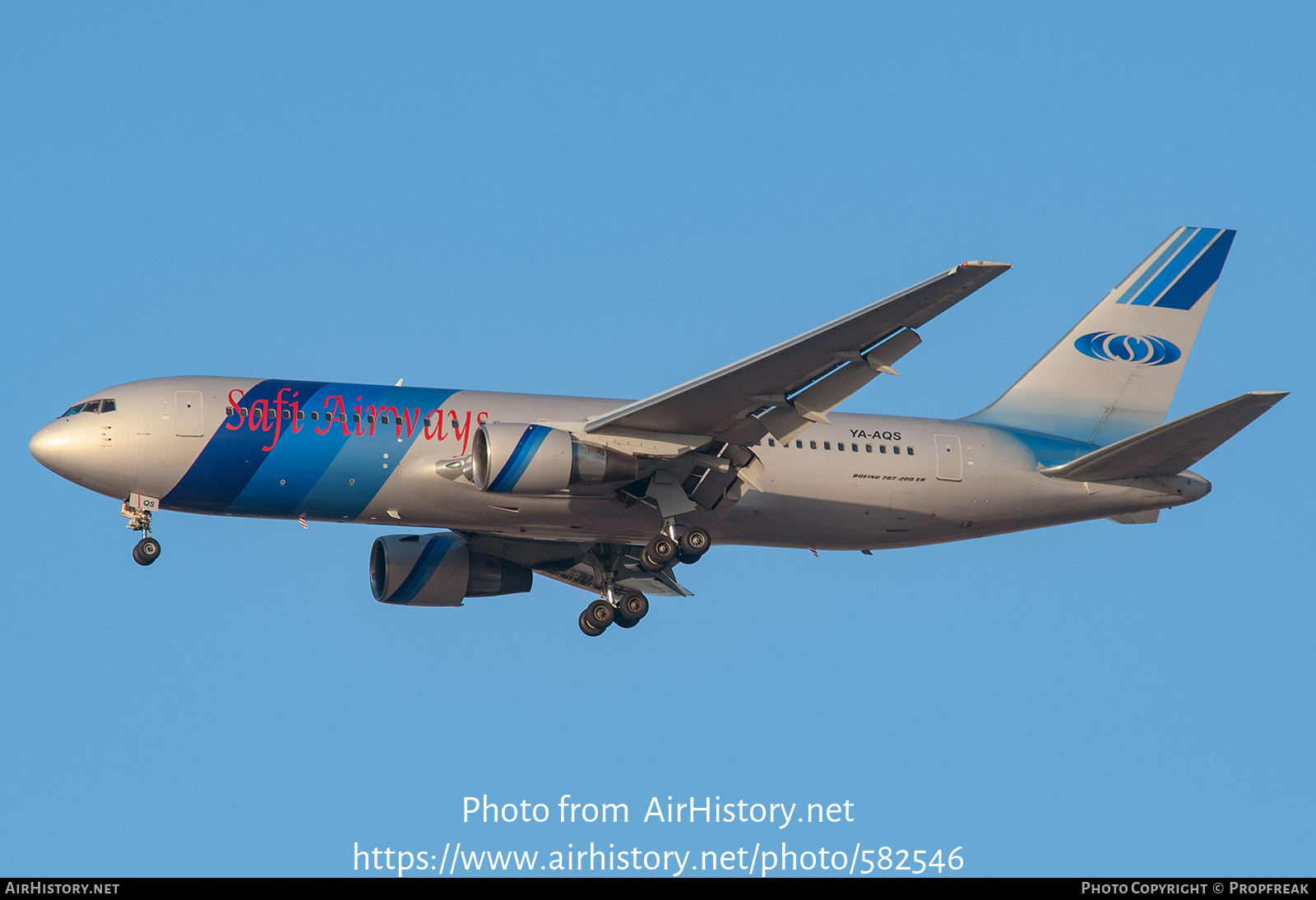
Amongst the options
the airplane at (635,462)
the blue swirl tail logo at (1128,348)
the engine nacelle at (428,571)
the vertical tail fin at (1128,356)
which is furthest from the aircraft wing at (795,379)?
Answer: the blue swirl tail logo at (1128,348)

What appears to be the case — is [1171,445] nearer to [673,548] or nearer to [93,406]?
[673,548]

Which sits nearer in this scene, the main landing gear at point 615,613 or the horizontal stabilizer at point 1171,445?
the horizontal stabilizer at point 1171,445

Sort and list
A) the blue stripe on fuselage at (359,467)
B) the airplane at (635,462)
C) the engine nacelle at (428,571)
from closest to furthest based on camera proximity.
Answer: the airplane at (635,462) → the blue stripe on fuselage at (359,467) → the engine nacelle at (428,571)

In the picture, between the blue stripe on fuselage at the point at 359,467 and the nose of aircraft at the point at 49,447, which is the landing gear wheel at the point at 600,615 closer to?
the blue stripe on fuselage at the point at 359,467

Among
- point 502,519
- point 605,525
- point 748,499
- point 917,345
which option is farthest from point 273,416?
point 917,345

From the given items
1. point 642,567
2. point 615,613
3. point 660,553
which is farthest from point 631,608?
point 660,553
